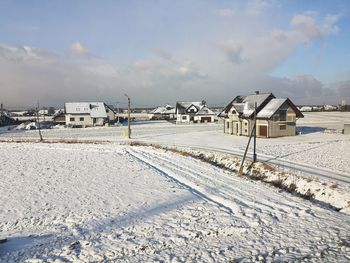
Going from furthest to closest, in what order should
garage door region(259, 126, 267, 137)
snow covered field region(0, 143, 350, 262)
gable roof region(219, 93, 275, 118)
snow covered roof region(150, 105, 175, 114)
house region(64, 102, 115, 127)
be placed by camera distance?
snow covered roof region(150, 105, 175, 114) < house region(64, 102, 115, 127) < gable roof region(219, 93, 275, 118) < garage door region(259, 126, 267, 137) < snow covered field region(0, 143, 350, 262)

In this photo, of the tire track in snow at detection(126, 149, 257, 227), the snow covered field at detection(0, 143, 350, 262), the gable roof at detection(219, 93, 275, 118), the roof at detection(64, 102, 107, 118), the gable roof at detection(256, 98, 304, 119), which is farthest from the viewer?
the roof at detection(64, 102, 107, 118)

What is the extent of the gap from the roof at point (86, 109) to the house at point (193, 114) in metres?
20.0

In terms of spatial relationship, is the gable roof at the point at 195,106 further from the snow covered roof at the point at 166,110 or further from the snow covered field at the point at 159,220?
the snow covered field at the point at 159,220

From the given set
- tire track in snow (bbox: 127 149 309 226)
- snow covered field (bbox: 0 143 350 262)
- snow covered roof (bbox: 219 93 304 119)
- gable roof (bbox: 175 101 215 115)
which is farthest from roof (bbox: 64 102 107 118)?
tire track in snow (bbox: 127 149 309 226)

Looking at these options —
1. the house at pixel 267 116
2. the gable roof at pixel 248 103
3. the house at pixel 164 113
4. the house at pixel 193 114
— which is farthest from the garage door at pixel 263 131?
the house at pixel 164 113

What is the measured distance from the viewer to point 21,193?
14.6 m

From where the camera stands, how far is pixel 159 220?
36.0ft

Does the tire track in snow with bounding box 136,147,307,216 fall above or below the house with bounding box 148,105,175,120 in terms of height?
below

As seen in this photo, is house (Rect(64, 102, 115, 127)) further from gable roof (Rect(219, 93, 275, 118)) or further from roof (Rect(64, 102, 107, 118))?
gable roof (Rect(219, 93, 275, 118))

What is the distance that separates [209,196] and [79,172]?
389 inches

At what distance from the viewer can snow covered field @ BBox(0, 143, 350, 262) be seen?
27.5 ft

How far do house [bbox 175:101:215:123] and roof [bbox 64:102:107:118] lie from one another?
65.8 feet

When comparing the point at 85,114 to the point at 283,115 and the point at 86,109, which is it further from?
the point at 283,115

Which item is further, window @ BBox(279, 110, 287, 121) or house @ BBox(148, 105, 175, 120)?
house @ BBox(148, 105, 175, 120)
